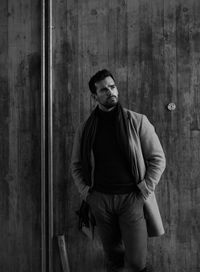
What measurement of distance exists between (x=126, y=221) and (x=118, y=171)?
0.33 metres

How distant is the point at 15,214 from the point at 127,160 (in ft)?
4.04

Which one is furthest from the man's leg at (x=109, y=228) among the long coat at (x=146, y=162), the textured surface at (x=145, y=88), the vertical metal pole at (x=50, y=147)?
the vertical metal pole at (x=50, y=147)

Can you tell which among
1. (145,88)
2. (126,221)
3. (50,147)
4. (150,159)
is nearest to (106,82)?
(145,88)

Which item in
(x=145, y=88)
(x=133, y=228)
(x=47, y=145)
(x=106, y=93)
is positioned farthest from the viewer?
(x=47, y=145)

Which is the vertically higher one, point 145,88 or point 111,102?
point 145,88

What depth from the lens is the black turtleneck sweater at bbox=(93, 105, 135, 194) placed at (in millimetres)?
2070

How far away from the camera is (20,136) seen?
8.96 feet

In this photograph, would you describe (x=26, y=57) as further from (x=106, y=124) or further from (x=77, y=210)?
(x=77, y=210)

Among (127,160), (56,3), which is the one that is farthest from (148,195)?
(56,3)

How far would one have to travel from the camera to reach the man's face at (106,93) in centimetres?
213

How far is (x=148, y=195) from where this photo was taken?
2045 mm

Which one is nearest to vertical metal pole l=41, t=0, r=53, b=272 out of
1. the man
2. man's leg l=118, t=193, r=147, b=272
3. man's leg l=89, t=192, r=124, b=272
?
the man

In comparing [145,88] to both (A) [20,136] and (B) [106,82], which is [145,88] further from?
(A) [20,136]

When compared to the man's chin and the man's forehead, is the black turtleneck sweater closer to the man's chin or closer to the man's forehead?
the man's chin
